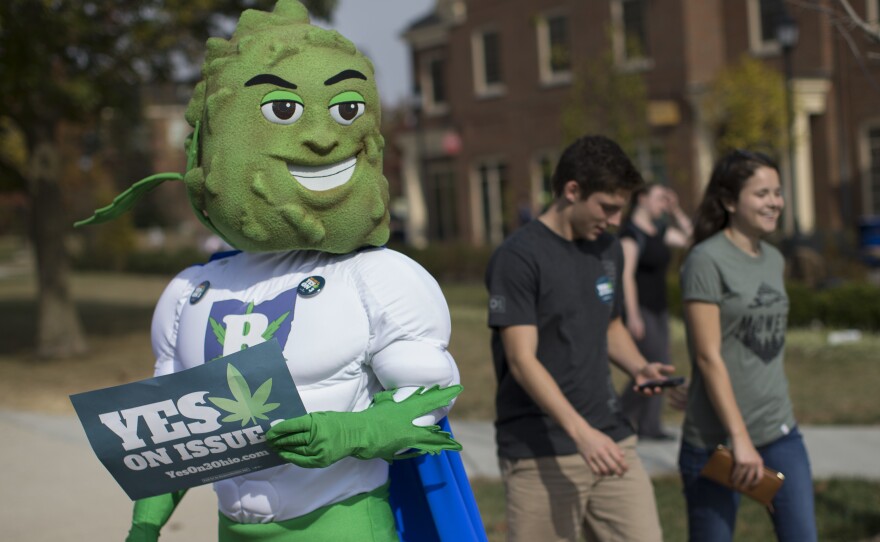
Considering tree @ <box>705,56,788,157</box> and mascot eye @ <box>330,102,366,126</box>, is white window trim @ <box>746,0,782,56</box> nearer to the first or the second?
tree @ <box>705,56,788,157</box>

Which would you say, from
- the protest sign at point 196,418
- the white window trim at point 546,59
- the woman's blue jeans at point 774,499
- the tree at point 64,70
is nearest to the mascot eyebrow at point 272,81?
the protest sign at point 196,418

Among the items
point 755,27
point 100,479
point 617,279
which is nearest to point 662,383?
point 617,279

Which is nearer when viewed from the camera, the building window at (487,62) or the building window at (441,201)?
the building window at (487,62)

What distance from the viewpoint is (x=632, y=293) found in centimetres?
709

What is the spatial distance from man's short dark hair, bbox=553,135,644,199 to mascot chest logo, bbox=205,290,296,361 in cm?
138

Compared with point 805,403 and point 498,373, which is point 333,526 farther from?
point 805,403

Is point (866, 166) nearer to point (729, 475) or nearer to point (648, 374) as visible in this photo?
point (648, 374)

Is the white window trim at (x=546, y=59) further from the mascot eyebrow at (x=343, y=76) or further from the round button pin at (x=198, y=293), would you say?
the round button pin at (x=198, y=293)

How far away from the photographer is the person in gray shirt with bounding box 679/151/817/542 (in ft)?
12.5

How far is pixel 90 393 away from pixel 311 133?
870 mm

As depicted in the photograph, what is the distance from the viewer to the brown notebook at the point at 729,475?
147 inches

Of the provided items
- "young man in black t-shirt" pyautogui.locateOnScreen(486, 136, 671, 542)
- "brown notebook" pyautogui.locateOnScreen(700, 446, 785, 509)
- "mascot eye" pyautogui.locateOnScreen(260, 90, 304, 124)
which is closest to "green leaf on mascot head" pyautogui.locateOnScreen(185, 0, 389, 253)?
"mascot eye" pyautogui.locateOnScreen(260, 90, 304, 124)

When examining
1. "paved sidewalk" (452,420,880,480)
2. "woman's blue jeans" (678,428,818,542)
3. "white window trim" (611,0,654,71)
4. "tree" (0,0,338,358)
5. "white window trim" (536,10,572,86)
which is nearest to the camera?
"woman's blue jeans" (678,428,818,542)

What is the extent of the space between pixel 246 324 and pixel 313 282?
0.21 meters
